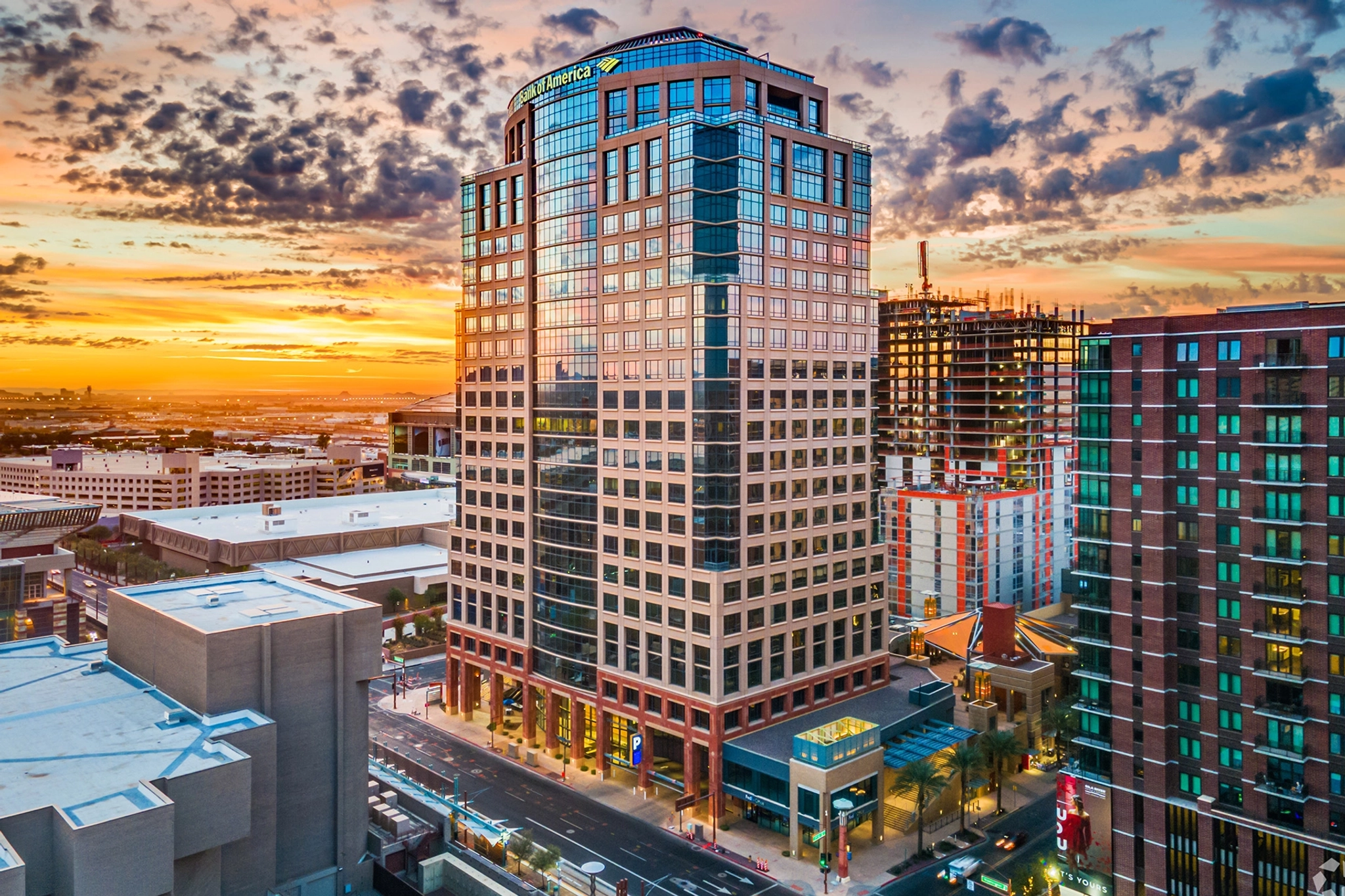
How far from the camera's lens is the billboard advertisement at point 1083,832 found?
76062 millimetres

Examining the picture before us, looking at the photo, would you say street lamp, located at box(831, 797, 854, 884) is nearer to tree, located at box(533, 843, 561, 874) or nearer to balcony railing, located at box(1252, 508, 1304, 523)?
tree, located at box(533, 843, 561, 874)

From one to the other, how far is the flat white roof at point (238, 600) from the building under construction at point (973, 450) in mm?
100433

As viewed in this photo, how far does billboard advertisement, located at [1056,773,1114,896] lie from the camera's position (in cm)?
7606

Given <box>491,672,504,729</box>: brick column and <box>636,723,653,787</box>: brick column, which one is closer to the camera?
<box>636,723,653,787</box>: brick column

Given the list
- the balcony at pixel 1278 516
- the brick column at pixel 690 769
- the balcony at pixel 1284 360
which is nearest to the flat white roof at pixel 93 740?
the brick column at pixel 690 769

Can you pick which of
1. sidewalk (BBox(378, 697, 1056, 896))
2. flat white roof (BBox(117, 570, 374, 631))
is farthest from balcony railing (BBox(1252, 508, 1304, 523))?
flat white roof (BBox(117, 570, 374, 631))

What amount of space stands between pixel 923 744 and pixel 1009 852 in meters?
13.2

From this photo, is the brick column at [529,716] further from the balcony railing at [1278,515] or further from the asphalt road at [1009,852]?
the balcony railing at [1278,515]

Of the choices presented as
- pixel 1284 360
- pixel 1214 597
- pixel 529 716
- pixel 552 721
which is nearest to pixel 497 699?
pixel 529 716

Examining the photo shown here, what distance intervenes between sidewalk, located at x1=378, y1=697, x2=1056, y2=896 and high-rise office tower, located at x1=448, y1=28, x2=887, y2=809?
3.20 m

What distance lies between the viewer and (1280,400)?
6906cm

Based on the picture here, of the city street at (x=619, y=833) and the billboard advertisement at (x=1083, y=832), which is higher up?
the billboard advertisement at (x=1083, y=832)

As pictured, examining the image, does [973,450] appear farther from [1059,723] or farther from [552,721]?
[552,721]

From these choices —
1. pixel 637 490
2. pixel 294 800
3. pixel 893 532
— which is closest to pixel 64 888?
pixel 294 800
